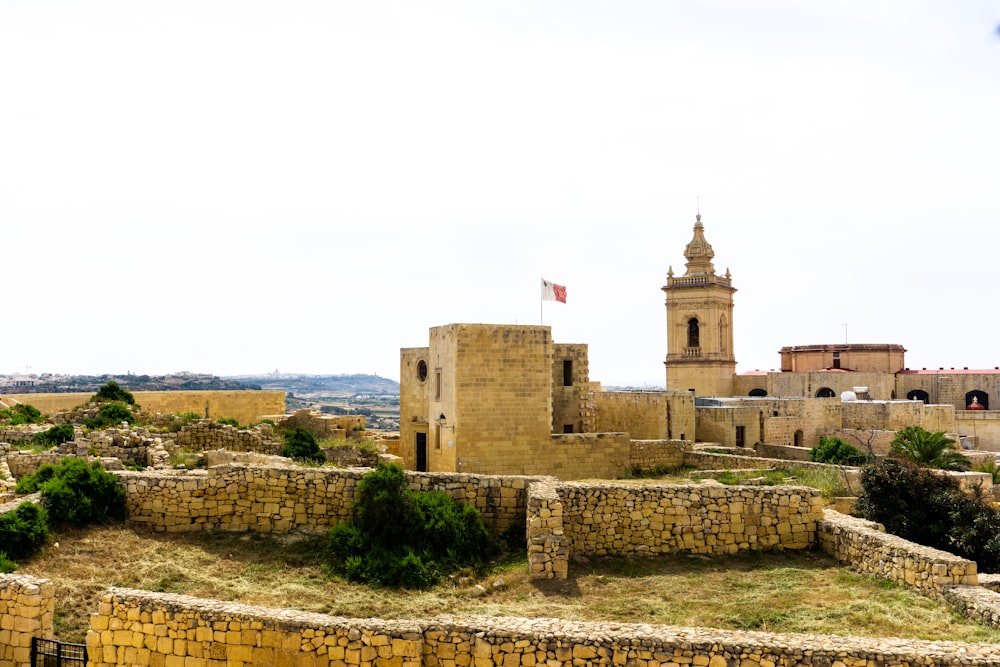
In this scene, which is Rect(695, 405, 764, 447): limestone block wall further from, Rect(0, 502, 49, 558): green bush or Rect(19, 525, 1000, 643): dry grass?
Rect(0, 502, 49, 558): green bush

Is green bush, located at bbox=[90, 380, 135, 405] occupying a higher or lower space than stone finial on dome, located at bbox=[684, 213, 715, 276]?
lower

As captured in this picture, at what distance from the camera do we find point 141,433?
1450cm

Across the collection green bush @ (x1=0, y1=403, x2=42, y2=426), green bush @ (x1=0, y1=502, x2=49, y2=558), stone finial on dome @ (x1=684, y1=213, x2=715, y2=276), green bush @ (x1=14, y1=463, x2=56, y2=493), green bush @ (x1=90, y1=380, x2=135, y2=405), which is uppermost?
stone finial on dome @ (x1=684, y1=213, x2=715, y2=276)

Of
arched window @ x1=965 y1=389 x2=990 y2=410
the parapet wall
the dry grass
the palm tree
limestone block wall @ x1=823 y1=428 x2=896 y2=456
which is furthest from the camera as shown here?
arched window @ x1=965 y1=389 x2=990 y2=410

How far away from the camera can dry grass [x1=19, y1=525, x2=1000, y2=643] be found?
793 cm

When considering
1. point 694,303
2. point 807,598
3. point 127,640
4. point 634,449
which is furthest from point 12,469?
point 694,303

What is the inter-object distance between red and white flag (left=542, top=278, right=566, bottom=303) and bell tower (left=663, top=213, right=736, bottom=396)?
91.6 ft

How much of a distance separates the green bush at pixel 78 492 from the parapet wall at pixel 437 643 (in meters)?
2.80

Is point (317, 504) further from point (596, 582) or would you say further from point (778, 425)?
point (778, 425)

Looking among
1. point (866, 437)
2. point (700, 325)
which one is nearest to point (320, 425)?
point (866, 437)

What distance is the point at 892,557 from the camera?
29.9ft

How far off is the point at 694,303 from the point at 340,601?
140ft

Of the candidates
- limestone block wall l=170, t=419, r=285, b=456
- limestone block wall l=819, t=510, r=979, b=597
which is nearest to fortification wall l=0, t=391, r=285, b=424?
limestone block wall l=170, t=419, r=285, b=456

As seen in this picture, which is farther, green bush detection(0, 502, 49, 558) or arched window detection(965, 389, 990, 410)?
arched window detection(965, 389, 990, 410)
